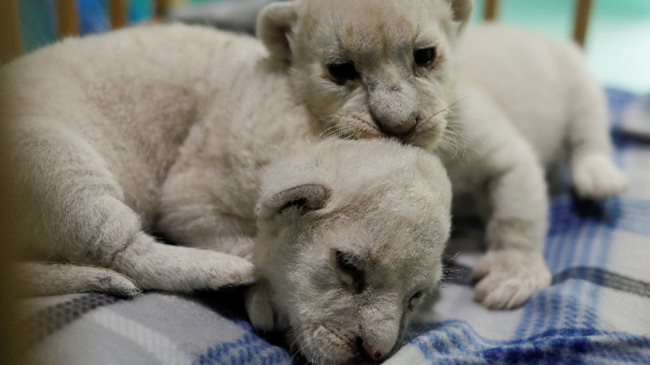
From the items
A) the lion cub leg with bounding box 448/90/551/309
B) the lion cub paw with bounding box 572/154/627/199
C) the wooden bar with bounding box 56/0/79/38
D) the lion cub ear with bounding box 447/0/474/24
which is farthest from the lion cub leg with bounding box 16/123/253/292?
the lion cub paw with bounding box 572/154/627/199

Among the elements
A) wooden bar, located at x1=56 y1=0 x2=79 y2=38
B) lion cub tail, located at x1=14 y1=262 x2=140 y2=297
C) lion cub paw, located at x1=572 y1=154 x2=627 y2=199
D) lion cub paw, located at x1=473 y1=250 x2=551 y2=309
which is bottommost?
lion cub paw, located at x1=473 y1=250 x2=551 y2=309

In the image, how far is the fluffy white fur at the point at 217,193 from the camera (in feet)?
3.88

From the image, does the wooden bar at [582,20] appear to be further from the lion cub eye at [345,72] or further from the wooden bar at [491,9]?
the lion cub eye at [345,72]

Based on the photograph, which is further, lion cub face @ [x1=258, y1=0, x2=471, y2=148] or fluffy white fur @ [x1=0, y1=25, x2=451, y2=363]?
lion cub face @ [x1=258, y1=0, x2=471, y2=148]

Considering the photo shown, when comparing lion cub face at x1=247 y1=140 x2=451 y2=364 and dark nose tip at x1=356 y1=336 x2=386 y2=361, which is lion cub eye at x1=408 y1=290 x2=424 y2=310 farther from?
dark nose tip at x1=356 y1=336 x2=386 y2=361

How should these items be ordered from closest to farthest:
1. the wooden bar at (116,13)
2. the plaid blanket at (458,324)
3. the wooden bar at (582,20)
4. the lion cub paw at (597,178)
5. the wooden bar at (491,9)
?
the plaid blanket at (458,324)
the lion cub paw at (597,178)
the wooden bar at (116,13)
the wooden bar at (582,20)
the wooden bar at (491,9)

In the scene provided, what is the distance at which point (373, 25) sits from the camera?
4.57 feet

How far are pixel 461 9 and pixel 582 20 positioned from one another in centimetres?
157

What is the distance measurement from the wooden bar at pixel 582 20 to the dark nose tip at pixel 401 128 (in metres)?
2.00

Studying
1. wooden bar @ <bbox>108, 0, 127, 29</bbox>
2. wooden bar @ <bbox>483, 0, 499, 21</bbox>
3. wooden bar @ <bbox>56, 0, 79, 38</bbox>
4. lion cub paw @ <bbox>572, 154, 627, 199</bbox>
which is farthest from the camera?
wooden bar @ <bbox>483, 0, 499, 21</bbox>

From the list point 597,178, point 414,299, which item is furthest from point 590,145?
point 414,299

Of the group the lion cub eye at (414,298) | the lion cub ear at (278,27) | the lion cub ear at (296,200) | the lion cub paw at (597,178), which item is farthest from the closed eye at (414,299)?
the lion cub paw at (597,178)

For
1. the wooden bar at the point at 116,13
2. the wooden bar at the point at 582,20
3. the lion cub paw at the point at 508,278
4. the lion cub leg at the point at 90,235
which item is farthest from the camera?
the wooden bar at the point at 582,20

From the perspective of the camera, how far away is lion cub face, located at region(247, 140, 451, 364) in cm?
117
